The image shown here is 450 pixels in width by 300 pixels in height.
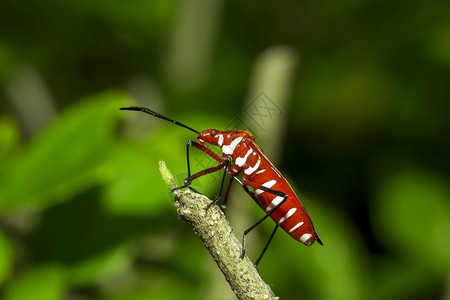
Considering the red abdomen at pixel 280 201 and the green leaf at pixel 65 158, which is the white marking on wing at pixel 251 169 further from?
the green leaf at pixel 65 158

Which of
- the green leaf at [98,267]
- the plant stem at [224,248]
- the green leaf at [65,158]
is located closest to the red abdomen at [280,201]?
the plant stem at [224,248]

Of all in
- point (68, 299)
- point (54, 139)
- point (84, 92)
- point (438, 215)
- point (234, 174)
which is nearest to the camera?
point (234, 174)

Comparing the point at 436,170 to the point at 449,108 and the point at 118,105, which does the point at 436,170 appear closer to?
the point at 449,108

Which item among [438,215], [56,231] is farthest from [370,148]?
[56,231]

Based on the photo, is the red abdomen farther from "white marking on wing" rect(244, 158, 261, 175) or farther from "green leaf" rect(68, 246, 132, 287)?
"green leaf" rect(68, 246, 132, 287)

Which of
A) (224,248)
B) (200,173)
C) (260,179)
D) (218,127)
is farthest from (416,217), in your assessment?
(224,248)

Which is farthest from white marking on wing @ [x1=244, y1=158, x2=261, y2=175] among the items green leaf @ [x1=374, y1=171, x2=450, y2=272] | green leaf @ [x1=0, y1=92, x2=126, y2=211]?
green leaf @ [x1=374, y1=171, x2=450, y2=272]

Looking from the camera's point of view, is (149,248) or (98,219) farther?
(149,248)
